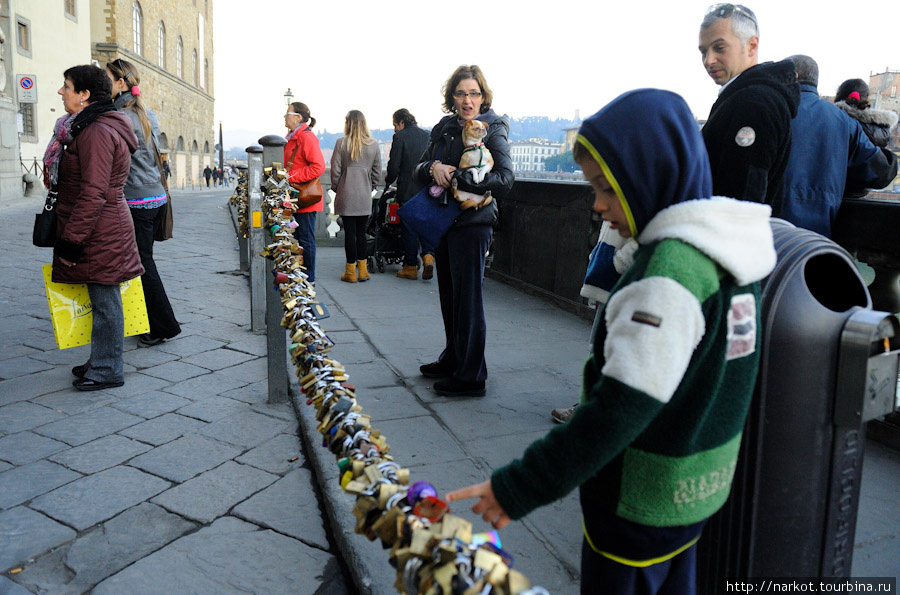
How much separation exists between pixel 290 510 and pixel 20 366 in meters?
2.71

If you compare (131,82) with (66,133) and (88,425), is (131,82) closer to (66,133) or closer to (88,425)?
(66,133)

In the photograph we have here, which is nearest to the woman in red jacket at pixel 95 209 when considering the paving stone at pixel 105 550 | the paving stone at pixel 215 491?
the paving stone at pixel 215 491

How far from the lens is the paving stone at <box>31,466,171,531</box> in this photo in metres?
2.65

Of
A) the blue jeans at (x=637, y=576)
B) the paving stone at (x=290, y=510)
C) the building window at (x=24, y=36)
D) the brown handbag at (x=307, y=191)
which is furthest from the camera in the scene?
the building window at (x=24, y=36)

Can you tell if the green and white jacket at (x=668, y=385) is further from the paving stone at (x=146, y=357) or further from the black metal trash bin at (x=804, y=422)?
the paving stone at (x=146, y=357)

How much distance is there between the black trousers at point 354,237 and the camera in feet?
23.8

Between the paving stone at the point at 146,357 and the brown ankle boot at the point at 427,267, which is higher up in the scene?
the brown ankle boot at the point at 427,267

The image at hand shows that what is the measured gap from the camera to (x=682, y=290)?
3.72ft

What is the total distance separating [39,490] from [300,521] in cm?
109

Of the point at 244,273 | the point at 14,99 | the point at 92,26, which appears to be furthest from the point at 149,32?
the point at 244,273

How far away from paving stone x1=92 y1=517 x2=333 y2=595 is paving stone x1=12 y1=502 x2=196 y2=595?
0.06 meters

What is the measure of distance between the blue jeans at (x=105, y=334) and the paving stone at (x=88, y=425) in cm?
37

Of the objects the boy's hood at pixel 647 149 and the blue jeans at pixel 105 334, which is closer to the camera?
the boy's hood at pixel 647 149

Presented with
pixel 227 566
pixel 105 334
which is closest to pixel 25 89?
pixel 105 334
